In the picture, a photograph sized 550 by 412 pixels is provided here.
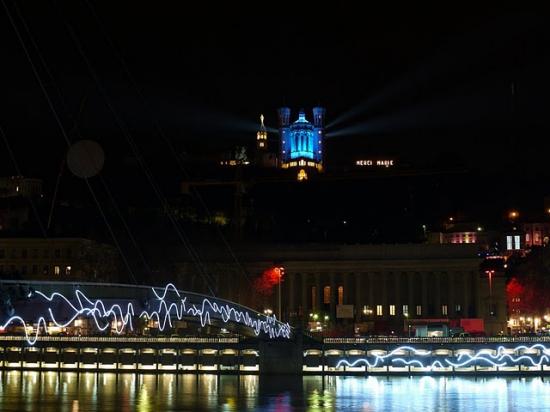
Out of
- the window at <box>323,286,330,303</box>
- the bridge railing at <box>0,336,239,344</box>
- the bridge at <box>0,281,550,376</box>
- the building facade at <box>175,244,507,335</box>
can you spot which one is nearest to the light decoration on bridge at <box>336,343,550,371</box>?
the bridge at <box>0,281,550,376</box>

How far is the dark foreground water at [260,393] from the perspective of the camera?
6181 cm

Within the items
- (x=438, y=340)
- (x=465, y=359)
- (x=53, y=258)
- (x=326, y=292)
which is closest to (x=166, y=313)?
(x=438, y=340)

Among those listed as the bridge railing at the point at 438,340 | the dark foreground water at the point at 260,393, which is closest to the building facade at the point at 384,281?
the bridge railing at the point at 438,340

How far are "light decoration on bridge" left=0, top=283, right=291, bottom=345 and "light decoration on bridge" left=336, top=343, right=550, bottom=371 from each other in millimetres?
7738

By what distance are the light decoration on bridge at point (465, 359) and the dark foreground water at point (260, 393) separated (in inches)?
118

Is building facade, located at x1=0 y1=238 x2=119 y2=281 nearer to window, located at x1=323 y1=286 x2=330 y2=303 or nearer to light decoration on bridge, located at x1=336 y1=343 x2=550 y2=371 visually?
window, located at x1=323 y1=286 x2=330 y2=303

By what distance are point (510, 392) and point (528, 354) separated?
16.7 metres

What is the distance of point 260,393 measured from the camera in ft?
233

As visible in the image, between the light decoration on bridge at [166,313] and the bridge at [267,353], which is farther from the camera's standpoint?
the bridge at [267,353]

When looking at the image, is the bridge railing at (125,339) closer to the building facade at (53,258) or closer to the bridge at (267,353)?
the bridge at (267,353)

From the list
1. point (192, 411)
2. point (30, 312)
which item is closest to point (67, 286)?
point (30, 312)

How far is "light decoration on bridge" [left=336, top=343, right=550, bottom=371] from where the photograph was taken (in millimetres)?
87188

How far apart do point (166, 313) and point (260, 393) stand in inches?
448

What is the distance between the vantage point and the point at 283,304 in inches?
5979
